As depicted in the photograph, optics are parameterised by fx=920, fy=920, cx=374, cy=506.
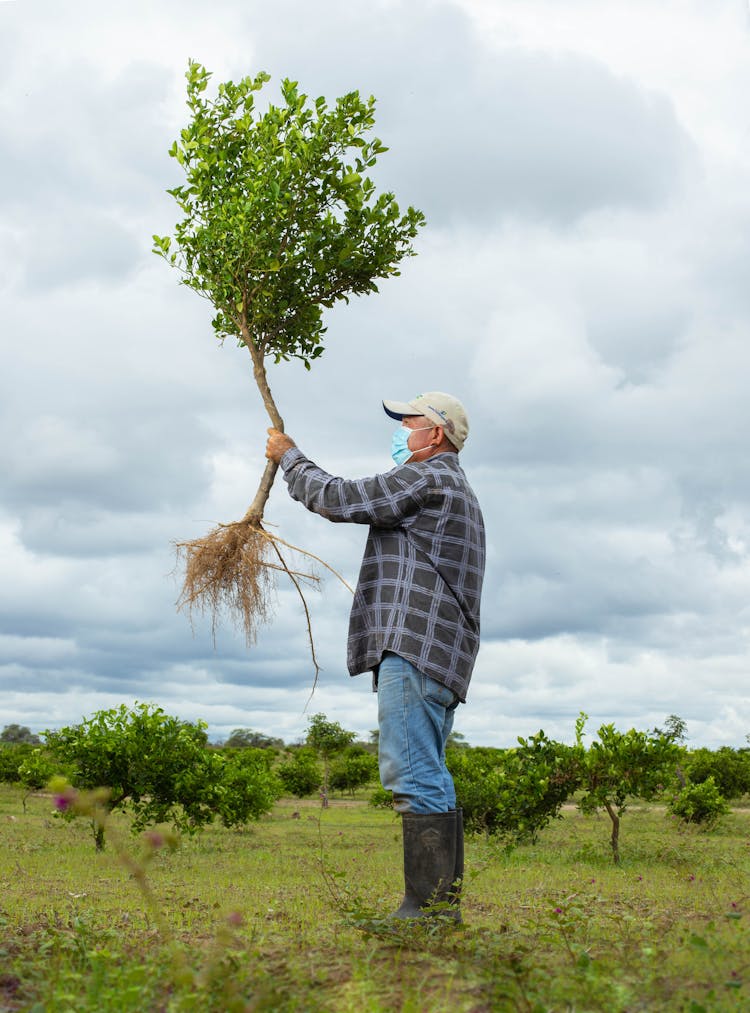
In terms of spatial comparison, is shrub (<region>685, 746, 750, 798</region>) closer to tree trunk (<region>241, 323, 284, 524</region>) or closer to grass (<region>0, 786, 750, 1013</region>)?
grass (<region>0, 786, 750, 1013</region>)

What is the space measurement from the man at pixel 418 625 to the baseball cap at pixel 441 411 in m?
0.20

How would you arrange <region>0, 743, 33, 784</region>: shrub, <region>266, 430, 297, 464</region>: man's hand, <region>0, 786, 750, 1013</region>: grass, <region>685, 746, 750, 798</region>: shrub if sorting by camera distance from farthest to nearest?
<region>0, 743, 33, 784</region>: shrub < <region>685, 746, 750, 798</region>: shrub < <region>266, 430, 297, 464</region>: man's hand < <region>0, 786, 750, 1013</region>: grass

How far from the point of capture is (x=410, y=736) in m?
4.75

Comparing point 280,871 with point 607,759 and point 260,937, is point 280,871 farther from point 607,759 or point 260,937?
point 260,937

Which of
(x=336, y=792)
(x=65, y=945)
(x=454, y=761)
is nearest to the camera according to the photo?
(x=65, y=945)

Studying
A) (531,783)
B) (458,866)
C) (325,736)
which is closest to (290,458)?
(458,866)

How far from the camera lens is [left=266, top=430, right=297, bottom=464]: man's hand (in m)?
5.55

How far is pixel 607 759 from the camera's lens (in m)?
13.0

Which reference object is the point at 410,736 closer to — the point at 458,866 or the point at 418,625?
the point at 418,625

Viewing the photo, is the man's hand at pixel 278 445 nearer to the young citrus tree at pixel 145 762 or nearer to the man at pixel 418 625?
the man at pixel 418 625

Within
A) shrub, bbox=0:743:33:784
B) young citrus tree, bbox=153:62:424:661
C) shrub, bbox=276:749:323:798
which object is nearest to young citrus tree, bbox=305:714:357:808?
shrub, bbox=276:749:323:798

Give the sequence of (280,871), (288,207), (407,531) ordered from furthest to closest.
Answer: (280,871) → (288,207) → (407,531)

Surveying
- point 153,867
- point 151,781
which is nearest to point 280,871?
point 153,867

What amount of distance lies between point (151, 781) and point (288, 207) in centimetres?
994
